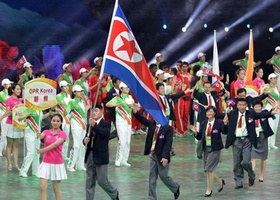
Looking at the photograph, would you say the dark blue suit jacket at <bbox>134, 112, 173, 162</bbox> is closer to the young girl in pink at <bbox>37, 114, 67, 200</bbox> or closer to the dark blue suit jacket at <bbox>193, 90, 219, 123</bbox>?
the young girl in pink at <bbox>37, 114, 67, 200</bbox>

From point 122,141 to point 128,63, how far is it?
5.32 meters

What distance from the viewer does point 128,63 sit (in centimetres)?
1602

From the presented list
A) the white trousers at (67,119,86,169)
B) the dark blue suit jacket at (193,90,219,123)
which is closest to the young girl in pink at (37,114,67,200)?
the white trousers at (67,119,86,169)

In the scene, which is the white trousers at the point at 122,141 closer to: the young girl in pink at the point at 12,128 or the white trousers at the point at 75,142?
the white trousers at the point at 75,142

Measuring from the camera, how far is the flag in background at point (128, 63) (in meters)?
15.8

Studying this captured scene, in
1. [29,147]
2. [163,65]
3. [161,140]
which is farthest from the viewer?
[163,65]

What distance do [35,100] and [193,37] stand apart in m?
11.5

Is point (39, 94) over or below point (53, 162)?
over

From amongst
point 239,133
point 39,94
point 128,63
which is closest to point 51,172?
point 128,63

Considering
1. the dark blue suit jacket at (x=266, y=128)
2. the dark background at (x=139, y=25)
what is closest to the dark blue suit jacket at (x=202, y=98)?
the dark blue suit jacket at (x=266, y=128)

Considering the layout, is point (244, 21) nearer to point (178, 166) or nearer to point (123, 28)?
point (178, 166)

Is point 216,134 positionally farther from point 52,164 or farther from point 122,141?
point 122,141

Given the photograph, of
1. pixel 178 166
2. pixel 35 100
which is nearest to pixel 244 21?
pixel 178 166

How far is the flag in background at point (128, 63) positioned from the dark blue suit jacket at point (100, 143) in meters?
0.78
